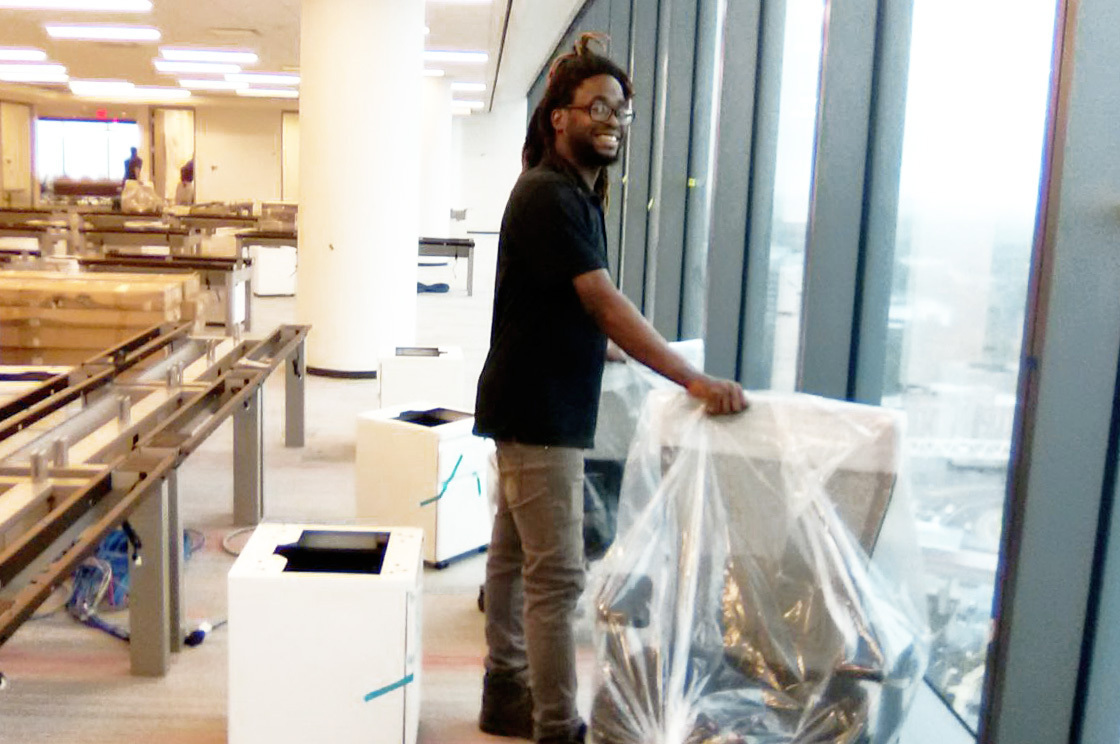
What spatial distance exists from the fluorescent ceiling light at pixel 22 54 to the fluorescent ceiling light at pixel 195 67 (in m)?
1.24

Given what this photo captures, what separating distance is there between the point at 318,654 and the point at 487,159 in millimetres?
18395

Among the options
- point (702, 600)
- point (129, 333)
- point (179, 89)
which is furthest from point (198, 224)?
point (702, 600)

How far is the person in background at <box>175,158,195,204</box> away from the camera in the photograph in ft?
52.0

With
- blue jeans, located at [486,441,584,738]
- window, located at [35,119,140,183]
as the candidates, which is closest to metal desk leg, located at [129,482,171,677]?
blue jeans, located at [486,441,584,738]

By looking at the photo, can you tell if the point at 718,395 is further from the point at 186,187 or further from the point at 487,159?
the point at 487,159

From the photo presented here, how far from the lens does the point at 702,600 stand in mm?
2094

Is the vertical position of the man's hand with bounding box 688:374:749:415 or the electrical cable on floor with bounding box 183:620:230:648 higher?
the man's hand with bounding box 688:374:749:415

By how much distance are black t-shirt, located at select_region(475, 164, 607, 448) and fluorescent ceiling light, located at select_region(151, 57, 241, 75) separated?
12016 millimetres

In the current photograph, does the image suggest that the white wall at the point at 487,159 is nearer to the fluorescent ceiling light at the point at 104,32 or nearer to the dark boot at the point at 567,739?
the fluorescent ceiling light at the point at 104,32

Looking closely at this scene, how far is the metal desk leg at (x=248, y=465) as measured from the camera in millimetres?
4113

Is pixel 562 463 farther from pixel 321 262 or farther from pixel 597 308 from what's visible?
pixel 321 262

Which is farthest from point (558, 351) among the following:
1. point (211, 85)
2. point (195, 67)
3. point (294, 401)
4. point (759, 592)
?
point (211, 85)

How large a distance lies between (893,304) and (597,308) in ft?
4.21

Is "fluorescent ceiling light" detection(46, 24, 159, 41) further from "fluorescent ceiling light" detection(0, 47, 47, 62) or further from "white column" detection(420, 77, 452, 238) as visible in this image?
"white column" detection(420, 77, 452, 238)
